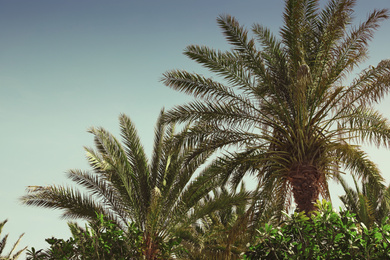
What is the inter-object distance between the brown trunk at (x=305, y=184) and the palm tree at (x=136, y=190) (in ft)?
8.61

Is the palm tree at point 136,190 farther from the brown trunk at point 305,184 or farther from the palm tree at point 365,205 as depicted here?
the palm tree at point 365,205

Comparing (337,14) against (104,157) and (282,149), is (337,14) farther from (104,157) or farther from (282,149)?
(104,157)

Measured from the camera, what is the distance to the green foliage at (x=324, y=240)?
5129mm

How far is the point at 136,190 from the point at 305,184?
5547 millimetres

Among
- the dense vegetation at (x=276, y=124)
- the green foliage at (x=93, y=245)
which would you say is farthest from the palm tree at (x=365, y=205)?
the green foliage at (x=93, y=245)

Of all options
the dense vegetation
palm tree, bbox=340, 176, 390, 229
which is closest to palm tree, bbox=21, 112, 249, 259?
the dense vegetation

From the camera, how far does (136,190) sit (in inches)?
520

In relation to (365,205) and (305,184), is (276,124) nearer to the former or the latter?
(305,184)

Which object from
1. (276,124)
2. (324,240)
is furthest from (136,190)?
(324,240)

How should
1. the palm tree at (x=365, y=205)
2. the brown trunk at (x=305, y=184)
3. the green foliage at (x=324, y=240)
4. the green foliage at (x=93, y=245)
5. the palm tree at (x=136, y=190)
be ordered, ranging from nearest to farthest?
the green foliage at (x=324, y=240) → the green foliage at (x=93, y=245) → the brown trunk at (x=305, y=184) → the palm tree at (x=136, y=190) → the palm tree at (x=365, y=205)

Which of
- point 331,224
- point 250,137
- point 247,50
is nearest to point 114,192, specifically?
point 250,137

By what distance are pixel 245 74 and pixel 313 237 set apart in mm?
6006

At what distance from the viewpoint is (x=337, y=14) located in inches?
417

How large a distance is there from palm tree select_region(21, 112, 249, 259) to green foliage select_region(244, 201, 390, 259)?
20.7 feet
